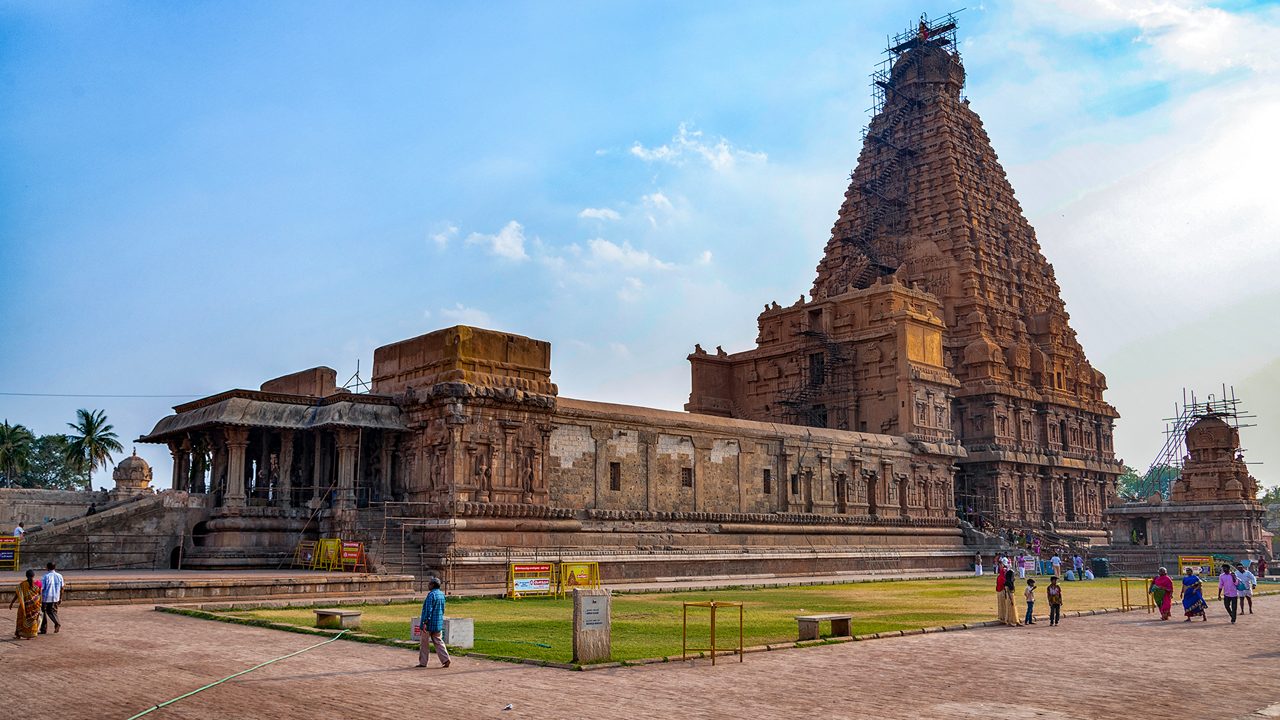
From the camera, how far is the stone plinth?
52.8 ft

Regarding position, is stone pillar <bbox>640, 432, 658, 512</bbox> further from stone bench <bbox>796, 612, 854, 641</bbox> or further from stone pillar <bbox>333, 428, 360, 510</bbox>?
stone bench <bbox>796, 612, 854, 641</bbox>

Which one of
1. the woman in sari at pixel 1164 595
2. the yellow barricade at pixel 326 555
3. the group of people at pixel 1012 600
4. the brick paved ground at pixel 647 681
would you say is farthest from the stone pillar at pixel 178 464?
the woman in sari at pixel 1164 595

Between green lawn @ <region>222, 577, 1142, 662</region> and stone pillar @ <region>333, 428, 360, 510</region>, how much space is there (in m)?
8.92

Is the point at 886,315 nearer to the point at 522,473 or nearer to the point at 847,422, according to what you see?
the point at 847,422

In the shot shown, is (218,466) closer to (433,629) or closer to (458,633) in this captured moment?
(458,633)

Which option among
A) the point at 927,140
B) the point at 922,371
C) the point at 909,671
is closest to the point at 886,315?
the point at 922,371

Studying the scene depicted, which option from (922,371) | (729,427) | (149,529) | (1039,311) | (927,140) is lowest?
(149,529)

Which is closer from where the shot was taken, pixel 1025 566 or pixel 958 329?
pixel 1025 566

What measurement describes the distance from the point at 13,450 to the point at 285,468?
159 feet

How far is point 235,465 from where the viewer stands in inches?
1419

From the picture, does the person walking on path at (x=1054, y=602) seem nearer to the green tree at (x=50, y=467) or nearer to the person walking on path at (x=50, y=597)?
the person walking on path at (x=50, y=597)

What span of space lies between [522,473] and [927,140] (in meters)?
47.1

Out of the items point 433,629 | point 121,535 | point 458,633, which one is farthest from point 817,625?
point 121,535

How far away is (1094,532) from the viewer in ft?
224
